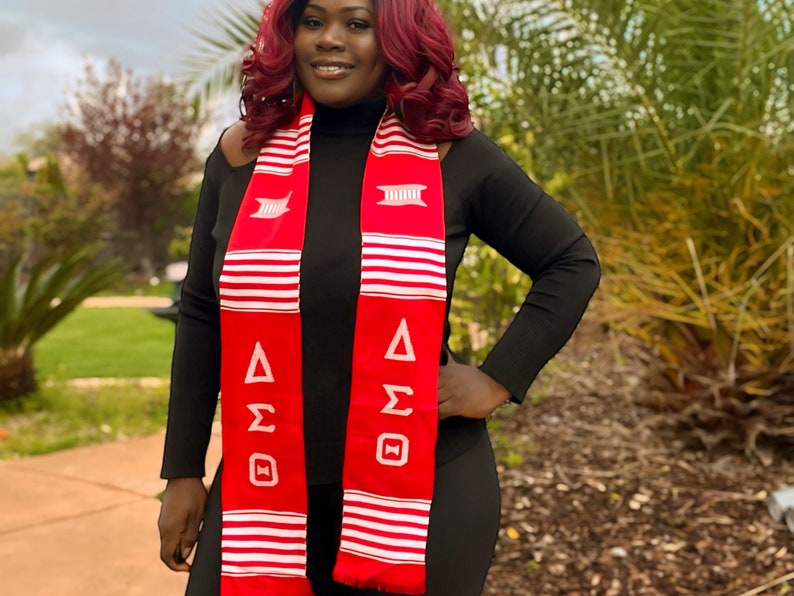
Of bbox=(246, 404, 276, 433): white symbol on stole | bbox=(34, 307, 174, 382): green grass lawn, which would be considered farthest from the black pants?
bbox=(34, 307, 174, 382): green grass lawn

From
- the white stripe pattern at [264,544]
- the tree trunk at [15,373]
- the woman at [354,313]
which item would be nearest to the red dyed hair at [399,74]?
the woman at [354,313]

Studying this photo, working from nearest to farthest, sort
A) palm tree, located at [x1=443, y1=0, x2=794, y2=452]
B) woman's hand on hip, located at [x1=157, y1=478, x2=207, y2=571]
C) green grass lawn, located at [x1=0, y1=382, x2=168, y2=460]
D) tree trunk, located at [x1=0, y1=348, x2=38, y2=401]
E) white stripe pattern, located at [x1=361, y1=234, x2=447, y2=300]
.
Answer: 1. white stripe pattern, located at [x1=361, y1=234, x2=447, y2=300]
2. woman's hand on hip, located at [x1=157, y1=478, x2=207, y2=571]
3. palm tree, located at [x1=443, y1=0, x2=794, y2=452]
4. green grass lawn, located at [x1=0, y1=382, x2=168, y2=460]
5. tree trunk, located at [x1=0, y1=348, x2=38, y2=401]

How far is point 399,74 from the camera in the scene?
1.71m

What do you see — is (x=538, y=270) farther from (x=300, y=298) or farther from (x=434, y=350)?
(x=300, y=298)

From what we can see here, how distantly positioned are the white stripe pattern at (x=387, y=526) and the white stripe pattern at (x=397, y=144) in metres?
0.63

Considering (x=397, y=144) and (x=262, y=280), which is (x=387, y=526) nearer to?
(x=262, y=280)

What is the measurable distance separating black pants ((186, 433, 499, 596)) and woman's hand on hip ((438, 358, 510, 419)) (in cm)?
10

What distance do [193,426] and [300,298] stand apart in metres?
0.40

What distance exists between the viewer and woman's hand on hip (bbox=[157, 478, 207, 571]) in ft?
5.99

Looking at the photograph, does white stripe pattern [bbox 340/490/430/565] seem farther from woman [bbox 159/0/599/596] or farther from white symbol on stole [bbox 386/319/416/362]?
white symbol on stole [bbox 386/319/416/362]

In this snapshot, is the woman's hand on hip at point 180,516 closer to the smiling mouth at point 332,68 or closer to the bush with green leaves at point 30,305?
the smiling mouth at point 332,68

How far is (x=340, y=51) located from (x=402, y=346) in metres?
0.56

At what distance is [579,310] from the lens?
173 cm

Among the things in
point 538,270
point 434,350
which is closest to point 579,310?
point 538,270
